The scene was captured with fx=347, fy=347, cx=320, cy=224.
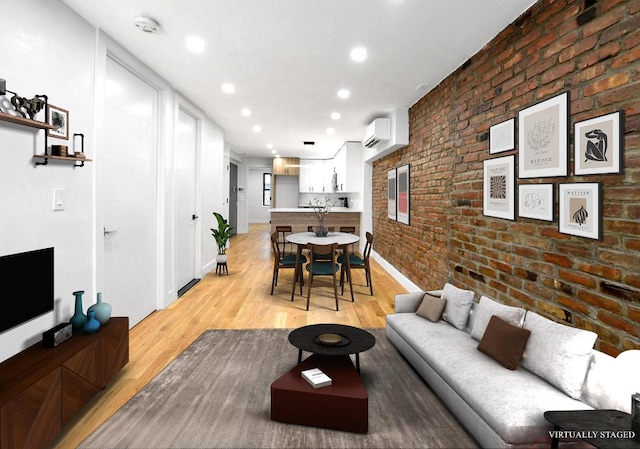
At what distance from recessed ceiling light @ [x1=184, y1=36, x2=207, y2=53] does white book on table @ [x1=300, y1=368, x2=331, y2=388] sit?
9.56ft

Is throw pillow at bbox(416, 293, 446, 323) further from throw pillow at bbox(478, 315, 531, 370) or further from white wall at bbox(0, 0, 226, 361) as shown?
white wall at bbox(0, 0, 226, 361)

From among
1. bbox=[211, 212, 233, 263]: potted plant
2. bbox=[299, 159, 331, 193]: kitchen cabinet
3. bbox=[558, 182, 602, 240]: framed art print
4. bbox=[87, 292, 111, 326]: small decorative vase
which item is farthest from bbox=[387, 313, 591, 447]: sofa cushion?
bbox=[299, 159, 331, 193]: kitchen cabinet

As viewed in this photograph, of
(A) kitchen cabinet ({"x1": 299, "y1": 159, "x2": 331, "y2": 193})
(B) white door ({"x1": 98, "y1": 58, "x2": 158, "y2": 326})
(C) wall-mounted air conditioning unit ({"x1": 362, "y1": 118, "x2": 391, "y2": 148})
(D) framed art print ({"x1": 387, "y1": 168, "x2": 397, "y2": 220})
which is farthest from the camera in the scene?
(A) kitchen cabinet ({"x1": 299, "y1": 159, "x2": 331, "y2": 193})

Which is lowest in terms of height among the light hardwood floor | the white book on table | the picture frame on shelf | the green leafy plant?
the light hardwood floor

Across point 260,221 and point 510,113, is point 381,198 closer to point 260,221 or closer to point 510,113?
point 510,113

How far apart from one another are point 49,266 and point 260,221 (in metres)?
12.1

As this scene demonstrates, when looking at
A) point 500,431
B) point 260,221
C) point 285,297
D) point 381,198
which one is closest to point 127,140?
point 285,297

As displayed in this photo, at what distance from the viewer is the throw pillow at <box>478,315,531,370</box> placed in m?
2.10

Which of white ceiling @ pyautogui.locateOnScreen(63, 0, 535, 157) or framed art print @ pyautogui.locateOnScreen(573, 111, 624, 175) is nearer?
framed art print @ pyautogui.locateOnScreen(573, 111, 624, 175)

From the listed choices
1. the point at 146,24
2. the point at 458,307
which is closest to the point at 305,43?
the point at 146,24

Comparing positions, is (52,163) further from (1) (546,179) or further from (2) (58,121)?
(1) (546,179)

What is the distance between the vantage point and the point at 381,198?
720cm

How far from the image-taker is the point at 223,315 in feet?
13.4

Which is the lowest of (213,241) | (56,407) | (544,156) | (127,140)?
(56,407)
